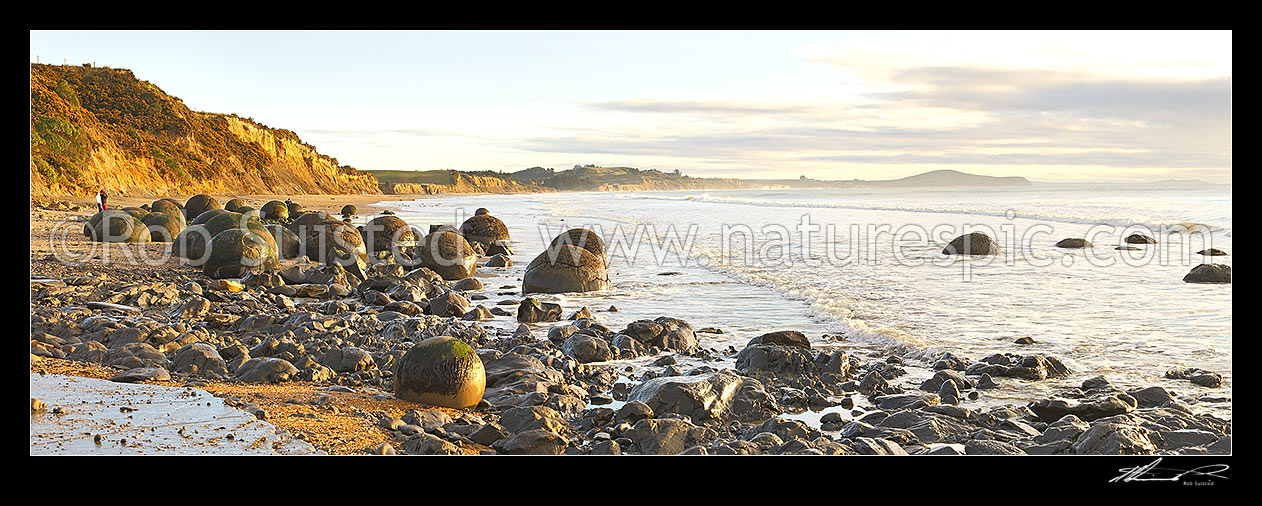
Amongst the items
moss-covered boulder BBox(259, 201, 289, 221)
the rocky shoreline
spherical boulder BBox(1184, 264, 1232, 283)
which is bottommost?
the rocky shoreline

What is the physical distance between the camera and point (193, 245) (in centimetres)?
1514

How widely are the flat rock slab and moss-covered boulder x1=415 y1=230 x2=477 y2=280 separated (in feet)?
27.8

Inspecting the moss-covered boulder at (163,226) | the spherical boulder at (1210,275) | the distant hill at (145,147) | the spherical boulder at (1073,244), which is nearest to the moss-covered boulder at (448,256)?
→ the moss-covered boulder at (163,226)

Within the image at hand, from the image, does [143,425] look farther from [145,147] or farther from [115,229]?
[145,147]

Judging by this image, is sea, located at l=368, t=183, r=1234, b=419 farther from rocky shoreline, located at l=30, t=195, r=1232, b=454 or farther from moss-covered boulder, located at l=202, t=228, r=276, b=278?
moss-covered boulder, located at l=202, t=228, r=276, b=278

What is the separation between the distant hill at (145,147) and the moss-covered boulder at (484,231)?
22115 mm

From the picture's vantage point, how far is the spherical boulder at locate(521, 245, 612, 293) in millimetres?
13164

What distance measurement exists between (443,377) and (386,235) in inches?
540

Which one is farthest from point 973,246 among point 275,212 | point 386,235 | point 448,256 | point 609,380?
point 275,212

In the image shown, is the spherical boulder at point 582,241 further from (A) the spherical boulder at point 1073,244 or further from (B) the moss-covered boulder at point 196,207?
(B) the moss-covered boulder at point 196,207

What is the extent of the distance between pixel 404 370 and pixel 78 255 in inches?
501

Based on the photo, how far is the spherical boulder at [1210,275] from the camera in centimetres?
1364
